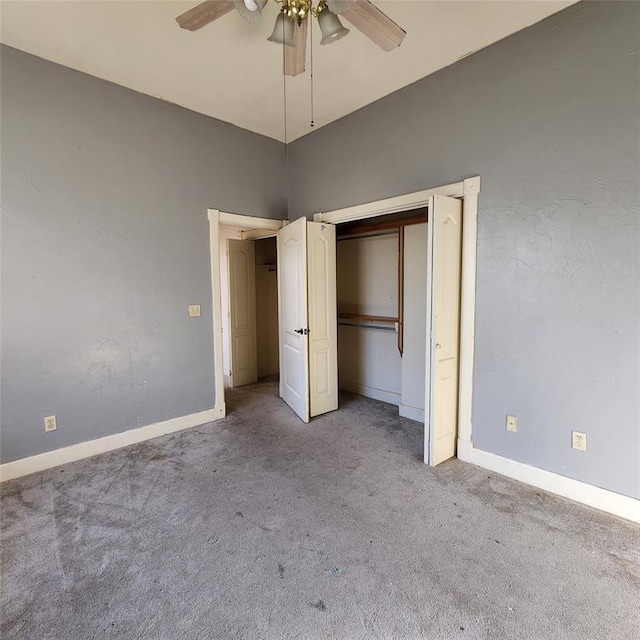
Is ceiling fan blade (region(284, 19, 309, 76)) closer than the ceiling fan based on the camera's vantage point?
No

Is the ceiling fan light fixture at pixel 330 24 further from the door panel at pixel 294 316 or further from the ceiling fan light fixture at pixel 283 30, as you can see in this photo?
the door panel at pixel 294 316

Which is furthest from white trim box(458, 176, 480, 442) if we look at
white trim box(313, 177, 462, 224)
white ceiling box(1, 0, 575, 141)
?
white ceiling box(1, 0, 575, 141)

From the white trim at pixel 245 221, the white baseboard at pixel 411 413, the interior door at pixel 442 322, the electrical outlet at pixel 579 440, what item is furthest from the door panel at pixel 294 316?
the electrical outlet at pixel 579 440

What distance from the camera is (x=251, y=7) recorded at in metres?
1.59

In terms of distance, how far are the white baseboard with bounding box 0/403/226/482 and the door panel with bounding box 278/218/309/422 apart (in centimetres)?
79

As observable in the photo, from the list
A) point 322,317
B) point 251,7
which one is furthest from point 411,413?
point 251,7

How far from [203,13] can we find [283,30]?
1.27ft

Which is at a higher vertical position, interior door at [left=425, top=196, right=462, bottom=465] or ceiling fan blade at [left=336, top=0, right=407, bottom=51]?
ceiling fan blade at [left=336, top=0, right=407, bottom=51]

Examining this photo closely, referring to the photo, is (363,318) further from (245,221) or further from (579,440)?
(579,440)

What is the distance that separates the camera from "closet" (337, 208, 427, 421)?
3434 millimetres

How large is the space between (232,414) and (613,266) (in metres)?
3.43

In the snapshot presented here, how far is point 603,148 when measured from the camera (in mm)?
2014

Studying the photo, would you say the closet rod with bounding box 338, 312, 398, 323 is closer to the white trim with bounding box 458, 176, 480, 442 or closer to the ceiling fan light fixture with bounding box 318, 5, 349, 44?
the white trim with bounding box 458, 176, 480, 442

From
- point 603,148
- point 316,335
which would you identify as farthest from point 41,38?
point 603,148
